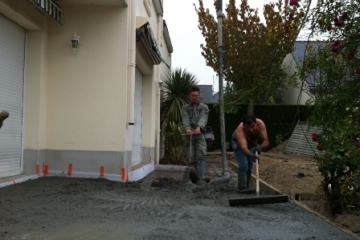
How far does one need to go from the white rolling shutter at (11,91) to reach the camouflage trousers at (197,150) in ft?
9.91

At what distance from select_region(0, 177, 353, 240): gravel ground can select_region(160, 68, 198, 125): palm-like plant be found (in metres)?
8.21

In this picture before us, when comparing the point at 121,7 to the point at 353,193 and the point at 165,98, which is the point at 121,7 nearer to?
the point at 353,193

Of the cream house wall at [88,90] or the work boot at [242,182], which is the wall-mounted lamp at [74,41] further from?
the work boot at [242,182]

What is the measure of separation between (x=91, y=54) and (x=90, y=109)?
98 cm

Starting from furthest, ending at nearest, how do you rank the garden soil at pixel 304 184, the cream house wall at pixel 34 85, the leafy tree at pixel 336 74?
the cream house wall at pixel 34 85, the garden soil at pixel 304 184, the leafy tree at pixel 336 74

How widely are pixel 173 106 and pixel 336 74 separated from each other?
11618 mm

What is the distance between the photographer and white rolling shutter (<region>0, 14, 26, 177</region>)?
7242mm

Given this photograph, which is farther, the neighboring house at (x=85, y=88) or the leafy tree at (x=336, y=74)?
the neighboring house at (x=85, y=88)

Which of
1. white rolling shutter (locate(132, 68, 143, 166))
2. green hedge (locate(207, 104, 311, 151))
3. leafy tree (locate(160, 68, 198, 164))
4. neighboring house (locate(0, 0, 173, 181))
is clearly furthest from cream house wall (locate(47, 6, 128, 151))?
green hedge (locate(207, 104, 311, 151))

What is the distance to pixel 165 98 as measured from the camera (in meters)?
16.0

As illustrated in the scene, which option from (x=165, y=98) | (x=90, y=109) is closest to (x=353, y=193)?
(x=90, y=109)

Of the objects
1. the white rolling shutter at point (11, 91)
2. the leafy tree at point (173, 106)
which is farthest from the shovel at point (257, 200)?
the leafy tree at point (173, 106)

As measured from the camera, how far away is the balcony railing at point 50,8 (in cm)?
716

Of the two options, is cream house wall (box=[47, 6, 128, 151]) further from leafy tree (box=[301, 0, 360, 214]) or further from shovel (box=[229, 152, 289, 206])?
leafy tree (box=[301, 0, 360, 214])
